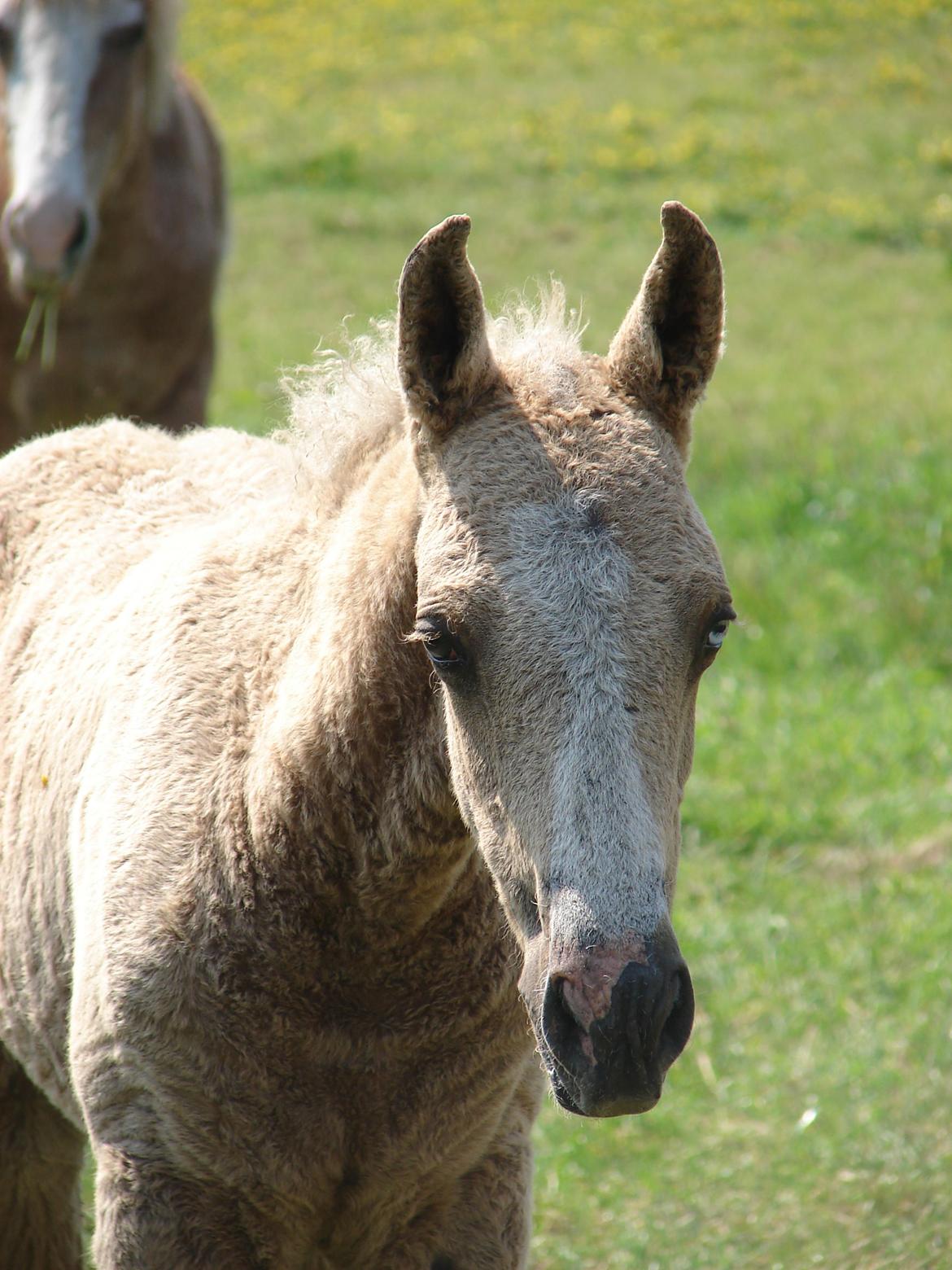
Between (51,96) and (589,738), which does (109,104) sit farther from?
(589,738)

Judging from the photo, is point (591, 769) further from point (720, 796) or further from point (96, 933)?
point (720, 796)

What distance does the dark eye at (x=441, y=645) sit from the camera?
2.21 meters

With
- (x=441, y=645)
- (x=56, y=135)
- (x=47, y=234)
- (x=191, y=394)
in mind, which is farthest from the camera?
(x=191, y=394)

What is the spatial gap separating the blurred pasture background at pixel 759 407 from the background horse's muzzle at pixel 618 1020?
0.54 metres

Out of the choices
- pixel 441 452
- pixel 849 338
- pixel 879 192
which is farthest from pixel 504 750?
pixel 879 192

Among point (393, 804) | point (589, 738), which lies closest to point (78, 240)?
point (393, 804)

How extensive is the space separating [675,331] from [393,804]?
0.87m

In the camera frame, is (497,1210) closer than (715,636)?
No

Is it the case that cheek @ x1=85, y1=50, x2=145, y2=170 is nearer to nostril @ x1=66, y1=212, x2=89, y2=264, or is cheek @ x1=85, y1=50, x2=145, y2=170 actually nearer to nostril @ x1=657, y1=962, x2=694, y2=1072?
nostril @ x1=66, y1=212, x2=89, y2=264

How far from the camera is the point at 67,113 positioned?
5684mm

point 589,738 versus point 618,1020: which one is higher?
point 589,738

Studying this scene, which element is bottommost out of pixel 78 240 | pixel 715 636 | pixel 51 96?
pixel 78 240

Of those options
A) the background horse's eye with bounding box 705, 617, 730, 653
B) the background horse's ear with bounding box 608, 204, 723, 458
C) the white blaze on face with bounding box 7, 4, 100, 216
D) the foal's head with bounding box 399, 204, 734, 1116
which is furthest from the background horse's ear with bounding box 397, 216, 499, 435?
the white blaze on face with bounding box 7, 4, 100, 216

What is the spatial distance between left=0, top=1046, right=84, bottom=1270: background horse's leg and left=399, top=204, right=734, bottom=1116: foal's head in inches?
60.8
